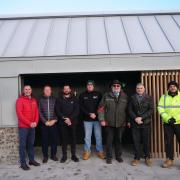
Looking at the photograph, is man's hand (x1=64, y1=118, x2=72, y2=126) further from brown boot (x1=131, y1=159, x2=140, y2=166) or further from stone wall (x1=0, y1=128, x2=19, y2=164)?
brown boot (x1=131, y1=159, x2=140, y2=166)

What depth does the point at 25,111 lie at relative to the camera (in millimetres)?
6605

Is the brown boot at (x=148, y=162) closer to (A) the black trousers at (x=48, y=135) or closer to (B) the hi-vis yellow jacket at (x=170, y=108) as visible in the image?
(B) the hi-vis yellow jacket at (x=170, y=108)

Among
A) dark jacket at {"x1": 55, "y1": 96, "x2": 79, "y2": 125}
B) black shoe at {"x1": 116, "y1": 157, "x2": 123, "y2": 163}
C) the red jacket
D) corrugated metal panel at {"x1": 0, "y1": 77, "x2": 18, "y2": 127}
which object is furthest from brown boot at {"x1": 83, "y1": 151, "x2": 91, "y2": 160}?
corrugated metal panel at {"x1": 0, "y1": 77, "x2": 18, "y2": 127}

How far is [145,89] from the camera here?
7.23 metres

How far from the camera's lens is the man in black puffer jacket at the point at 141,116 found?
658cm

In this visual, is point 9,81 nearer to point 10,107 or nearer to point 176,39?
point 10,107

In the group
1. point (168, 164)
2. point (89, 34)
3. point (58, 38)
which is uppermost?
point (89, 34)

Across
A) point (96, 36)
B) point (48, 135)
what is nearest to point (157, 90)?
point (96, 36)

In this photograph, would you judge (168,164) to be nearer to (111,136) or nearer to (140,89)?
(111,136)

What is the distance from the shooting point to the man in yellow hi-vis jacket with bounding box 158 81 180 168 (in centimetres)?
632

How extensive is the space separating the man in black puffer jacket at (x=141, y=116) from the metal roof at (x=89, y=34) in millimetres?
1100

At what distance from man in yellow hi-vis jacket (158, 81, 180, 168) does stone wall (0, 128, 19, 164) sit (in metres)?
3.30

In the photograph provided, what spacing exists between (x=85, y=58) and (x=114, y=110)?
52.5 inches

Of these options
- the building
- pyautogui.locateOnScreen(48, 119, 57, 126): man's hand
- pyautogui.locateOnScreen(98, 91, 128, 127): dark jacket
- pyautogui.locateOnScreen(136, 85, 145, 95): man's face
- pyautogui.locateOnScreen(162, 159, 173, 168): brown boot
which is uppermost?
the building
